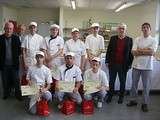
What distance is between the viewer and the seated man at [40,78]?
412 cm

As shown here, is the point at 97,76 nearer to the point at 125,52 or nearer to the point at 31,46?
the point at 125,52

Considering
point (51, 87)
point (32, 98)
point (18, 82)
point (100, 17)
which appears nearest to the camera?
point (32, 98)

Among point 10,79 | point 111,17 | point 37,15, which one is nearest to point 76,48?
point 10,79

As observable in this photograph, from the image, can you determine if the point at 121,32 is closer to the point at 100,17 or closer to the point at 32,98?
the point at 32,98

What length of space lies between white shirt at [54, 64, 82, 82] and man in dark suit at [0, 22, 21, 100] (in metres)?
0.83

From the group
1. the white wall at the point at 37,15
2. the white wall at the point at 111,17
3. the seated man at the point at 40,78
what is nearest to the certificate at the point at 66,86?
the seated man at the point at 40,78

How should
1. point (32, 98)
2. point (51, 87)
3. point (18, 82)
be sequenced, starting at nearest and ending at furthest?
point (32, 98) < point (51, 87) < point (18, 82)

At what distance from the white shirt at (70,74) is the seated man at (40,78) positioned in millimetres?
188

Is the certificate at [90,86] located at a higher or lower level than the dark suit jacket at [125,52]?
lower

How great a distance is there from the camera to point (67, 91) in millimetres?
4199

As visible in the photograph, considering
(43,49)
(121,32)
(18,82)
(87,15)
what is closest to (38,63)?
(43,49)

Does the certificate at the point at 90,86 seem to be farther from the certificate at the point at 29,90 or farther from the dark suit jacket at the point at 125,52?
the certificate at the point at 29,90

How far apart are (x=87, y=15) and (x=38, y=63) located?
8581mm

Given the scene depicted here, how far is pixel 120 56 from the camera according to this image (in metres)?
4.57
